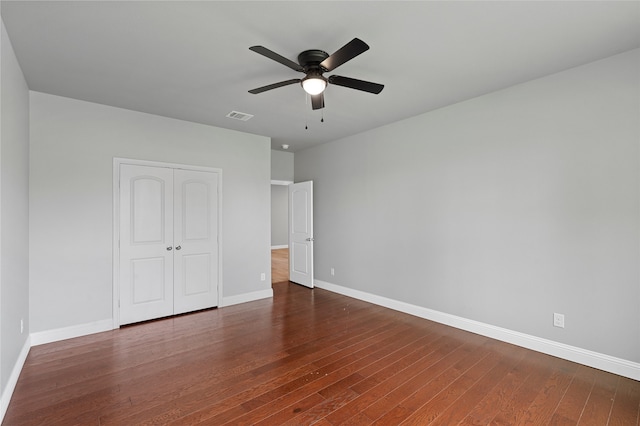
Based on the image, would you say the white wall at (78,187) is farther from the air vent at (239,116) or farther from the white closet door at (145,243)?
the air vent at (239,116)

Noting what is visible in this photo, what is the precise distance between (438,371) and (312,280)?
321 centimetres

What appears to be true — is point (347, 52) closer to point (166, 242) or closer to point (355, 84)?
point (355, 84)

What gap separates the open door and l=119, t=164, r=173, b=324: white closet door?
2.35 metres

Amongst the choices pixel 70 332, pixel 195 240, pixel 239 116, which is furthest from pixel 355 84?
pixel 70 332

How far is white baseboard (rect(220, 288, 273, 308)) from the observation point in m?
4.74

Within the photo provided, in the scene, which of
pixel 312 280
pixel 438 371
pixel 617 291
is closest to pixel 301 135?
pixel 312 280

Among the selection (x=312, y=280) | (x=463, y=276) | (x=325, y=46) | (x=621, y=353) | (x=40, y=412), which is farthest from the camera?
(x=312, y=280)

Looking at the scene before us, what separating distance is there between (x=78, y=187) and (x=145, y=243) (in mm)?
1008

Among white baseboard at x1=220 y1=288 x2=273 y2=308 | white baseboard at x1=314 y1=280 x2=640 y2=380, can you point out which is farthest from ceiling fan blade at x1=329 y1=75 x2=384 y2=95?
white baseboard at x1=220 y1=288 x2=273 y2=308

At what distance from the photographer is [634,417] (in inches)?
83.4

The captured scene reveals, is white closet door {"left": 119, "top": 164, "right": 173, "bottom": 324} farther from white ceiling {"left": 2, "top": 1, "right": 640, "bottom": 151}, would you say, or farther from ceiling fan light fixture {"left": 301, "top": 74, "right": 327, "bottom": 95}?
ceiling fan light fixture {"left": 301, "top": 74, "right": 327, "bottom": 95}

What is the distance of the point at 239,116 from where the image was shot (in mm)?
4227

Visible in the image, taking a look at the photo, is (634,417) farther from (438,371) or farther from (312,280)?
(312,280)

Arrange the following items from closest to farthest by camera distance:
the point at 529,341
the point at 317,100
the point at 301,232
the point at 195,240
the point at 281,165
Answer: the point at 317,100
the point at 529,341
the point at 195,240
the point at 301,232
the point at 281,165
